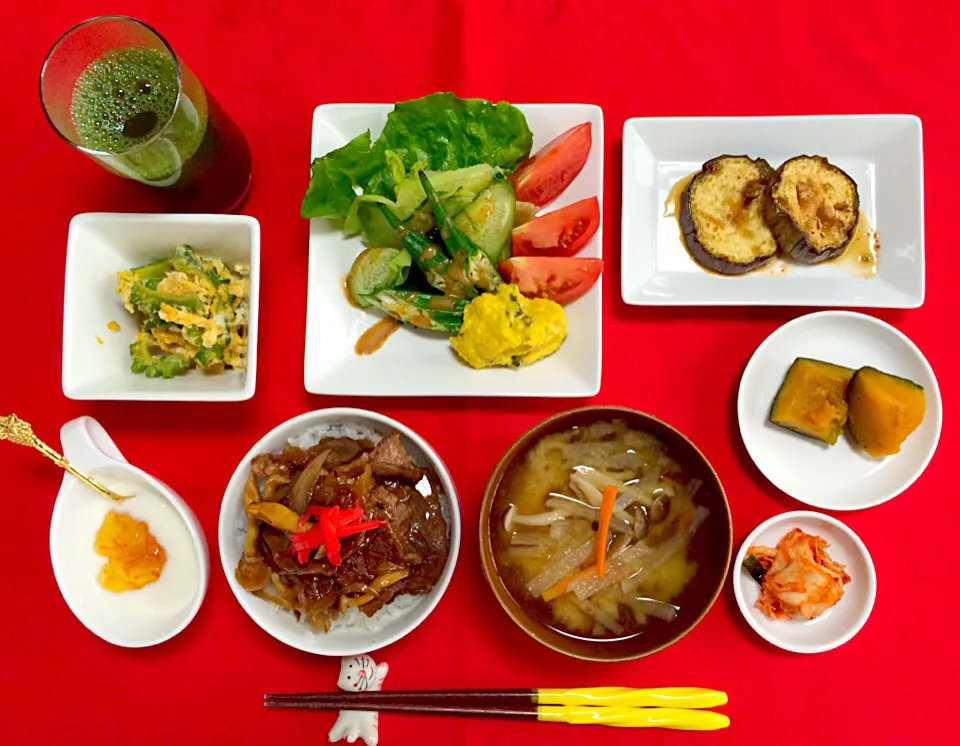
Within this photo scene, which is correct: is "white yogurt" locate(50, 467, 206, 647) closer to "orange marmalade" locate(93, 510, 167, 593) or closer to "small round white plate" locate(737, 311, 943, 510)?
"orange marmalade" locate(93, 510, 167, 593)

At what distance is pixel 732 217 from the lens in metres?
1.91

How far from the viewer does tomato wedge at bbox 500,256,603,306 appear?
1781 millimetres

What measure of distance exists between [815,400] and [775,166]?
2.16ft

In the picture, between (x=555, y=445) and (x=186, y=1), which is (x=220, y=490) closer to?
(x=555, y=445)

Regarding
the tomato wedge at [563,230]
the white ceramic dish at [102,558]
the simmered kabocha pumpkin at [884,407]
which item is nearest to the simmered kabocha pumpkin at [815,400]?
the simmered kabocha pumpkin at [884,407]

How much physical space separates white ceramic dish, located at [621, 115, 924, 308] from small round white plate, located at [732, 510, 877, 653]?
563mm

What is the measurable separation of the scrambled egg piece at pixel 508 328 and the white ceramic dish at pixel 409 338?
6 cm

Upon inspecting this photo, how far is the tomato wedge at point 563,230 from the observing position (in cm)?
181

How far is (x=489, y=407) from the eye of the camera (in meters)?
1.94

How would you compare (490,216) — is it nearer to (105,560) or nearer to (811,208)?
(811,208)

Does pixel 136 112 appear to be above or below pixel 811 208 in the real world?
above

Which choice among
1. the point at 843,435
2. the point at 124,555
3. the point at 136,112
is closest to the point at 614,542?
the point at 843,435

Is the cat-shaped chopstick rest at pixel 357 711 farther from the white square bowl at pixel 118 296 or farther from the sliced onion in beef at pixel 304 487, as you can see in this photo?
the white square bowl at pixel 118 296

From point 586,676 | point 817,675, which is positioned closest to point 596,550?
point 586,676
